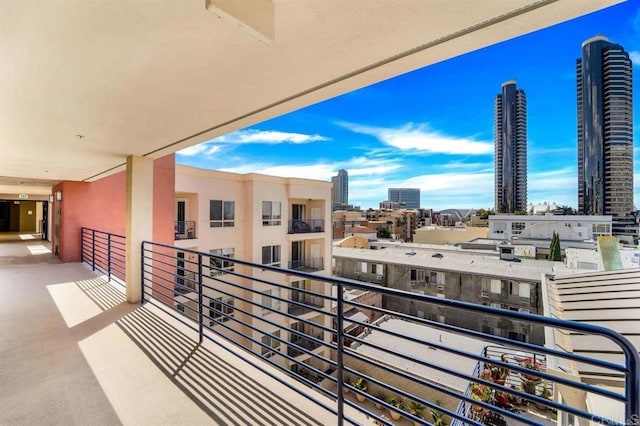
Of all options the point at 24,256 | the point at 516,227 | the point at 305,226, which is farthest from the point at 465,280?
the point at 516,227

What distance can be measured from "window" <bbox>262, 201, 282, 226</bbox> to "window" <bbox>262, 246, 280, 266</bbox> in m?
0.90

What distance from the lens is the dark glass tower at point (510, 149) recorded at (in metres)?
55.1

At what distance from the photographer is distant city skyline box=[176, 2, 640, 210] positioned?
60.6 feet

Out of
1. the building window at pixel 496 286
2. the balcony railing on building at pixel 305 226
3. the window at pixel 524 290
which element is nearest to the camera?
the balcony railing on building at pixel 305 226

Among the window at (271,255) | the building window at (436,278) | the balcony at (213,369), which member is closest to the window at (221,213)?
the window at (271,255)

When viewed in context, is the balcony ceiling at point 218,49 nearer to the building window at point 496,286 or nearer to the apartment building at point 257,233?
the apartment building at point 257,233

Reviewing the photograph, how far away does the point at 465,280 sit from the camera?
496 inches

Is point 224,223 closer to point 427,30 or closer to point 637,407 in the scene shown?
point 427,30

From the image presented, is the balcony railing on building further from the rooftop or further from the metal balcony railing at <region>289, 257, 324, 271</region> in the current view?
the rooftop

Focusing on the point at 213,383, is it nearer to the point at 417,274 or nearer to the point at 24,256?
the point at 24,256

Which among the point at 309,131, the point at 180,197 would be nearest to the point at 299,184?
the point at 180,197

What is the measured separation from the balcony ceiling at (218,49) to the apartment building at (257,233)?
5.96 metres

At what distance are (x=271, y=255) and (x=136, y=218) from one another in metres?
6.79

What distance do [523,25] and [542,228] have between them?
89.2ft
